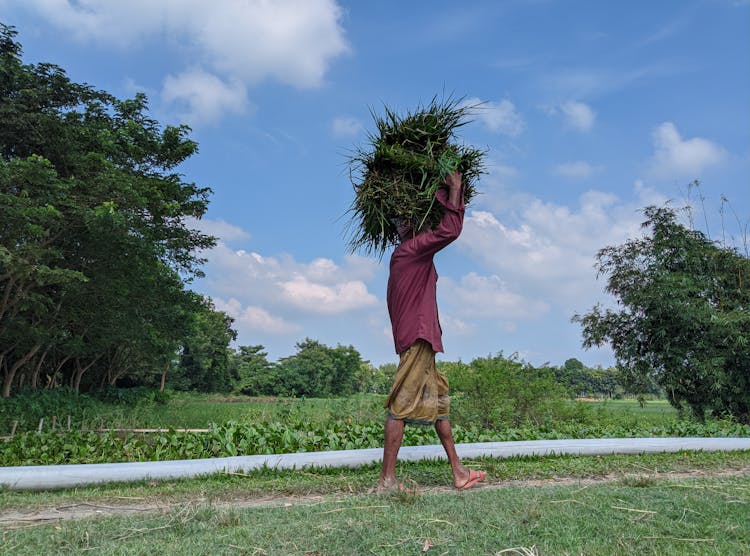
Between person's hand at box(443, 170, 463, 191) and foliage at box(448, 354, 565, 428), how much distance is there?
6.88 meters

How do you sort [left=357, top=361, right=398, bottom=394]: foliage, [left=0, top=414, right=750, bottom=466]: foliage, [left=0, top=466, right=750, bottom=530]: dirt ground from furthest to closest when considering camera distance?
[left=357, top=361, right=398, bottom=394]: foliage
[left=0, top=414, right=750, bottom=466]: foliage
[left=0, top=466, right=750, bottom=530]: dirt ground

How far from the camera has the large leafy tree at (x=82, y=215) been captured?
41.5 feet

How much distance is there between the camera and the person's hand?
4.01 metres

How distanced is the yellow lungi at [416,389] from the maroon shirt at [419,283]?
0.26 ft

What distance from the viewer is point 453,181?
13.2ft

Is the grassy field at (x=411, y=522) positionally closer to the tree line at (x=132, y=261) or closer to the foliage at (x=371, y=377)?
the tree line at (x=132, y=261)

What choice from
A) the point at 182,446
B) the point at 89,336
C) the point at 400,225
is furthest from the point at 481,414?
the point at 89,336

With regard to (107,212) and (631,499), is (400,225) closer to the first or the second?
(631,499)

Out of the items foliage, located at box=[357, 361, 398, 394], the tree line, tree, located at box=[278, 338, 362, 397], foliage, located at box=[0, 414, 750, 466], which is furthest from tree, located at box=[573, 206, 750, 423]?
foliage, located at box=[357, 361, 398, 394]

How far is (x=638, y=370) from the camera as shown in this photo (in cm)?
1653

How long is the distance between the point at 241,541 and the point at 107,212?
12011mm

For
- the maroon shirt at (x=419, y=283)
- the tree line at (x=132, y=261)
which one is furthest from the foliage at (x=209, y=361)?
the maroon shirt at (x=419, y=283)

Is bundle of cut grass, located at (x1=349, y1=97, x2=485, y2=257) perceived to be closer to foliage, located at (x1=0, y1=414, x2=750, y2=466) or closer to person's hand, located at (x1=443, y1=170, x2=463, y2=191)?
person's hand, located at (x1=443, y1=170, x2=463, y2=191)

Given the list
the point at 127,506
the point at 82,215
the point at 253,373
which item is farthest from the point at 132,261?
the point at 253,373
